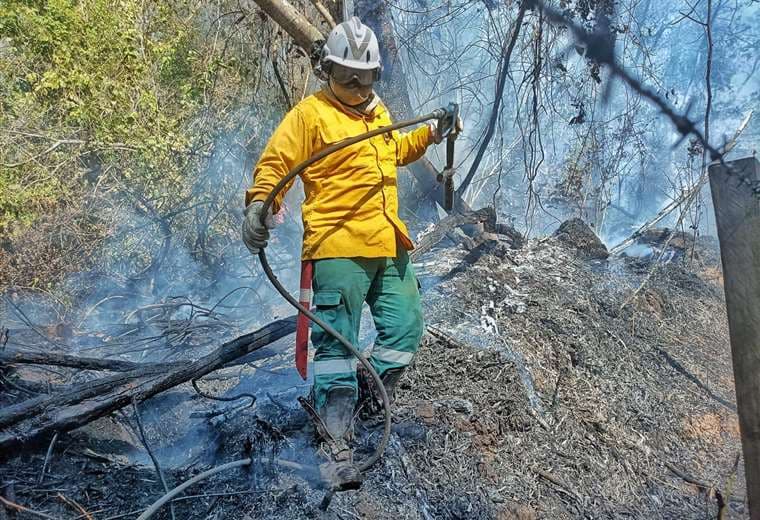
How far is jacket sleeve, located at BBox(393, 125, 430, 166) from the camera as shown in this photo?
2.88 metres

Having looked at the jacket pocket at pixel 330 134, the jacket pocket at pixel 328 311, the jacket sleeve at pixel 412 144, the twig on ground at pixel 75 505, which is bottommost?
the twig on ground at pixel 75 505

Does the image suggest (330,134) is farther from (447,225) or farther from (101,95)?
(101,95)

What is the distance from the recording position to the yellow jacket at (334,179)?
→ 8.36 feet

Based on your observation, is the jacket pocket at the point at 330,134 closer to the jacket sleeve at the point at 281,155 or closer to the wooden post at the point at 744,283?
the jacket sleeve at the point at 281,155

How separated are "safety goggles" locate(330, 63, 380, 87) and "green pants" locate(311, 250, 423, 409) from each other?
33.0 inches

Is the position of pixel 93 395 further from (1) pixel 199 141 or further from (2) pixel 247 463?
(1) pixel 199 141

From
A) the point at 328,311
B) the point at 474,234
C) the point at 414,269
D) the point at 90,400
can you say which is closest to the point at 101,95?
the point at 414,269

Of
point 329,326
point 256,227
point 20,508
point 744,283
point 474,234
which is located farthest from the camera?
point 474,234

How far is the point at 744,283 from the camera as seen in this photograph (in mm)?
1927

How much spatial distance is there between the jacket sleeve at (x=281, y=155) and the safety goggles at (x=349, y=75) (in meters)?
0.24

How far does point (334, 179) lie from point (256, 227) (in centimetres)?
46

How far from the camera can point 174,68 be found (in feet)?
25.2

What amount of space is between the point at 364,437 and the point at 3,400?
2.16 m

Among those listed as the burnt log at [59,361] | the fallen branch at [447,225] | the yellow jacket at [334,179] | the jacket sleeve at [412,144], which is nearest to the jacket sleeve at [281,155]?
the yellow jacket at [334,179]
